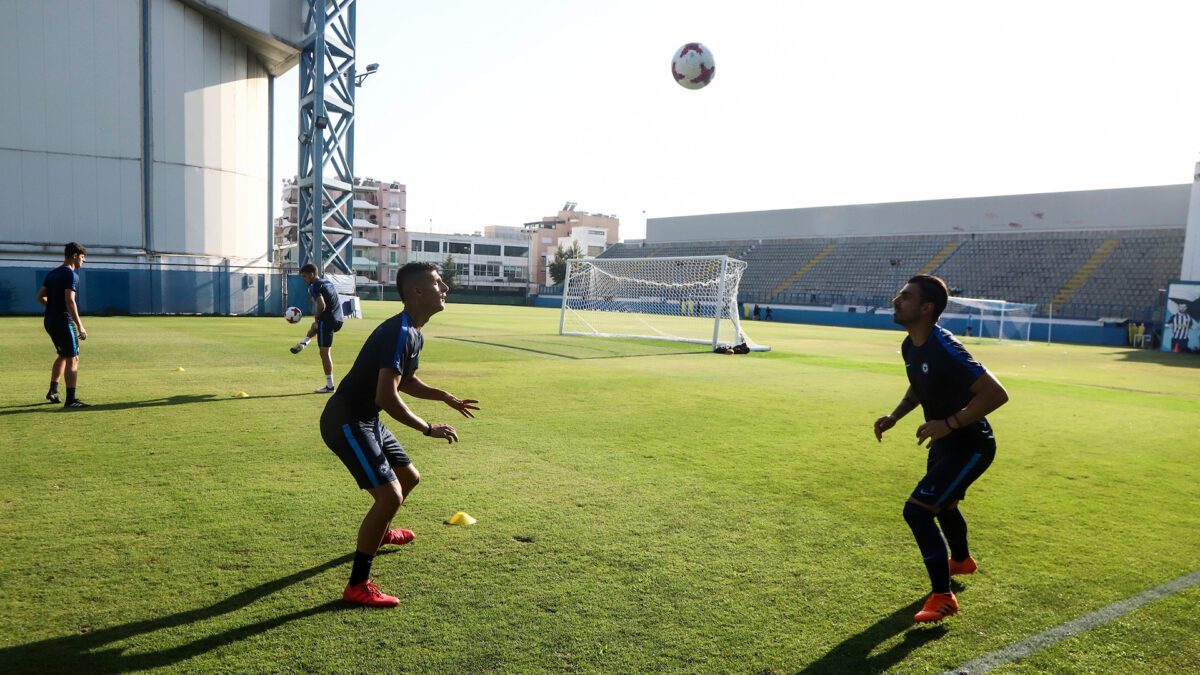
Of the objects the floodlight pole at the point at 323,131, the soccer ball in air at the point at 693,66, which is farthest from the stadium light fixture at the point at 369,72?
the soccer ball in air at the point at 693,66

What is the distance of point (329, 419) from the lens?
3953 mm

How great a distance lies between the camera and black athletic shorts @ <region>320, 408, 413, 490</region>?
386 cm

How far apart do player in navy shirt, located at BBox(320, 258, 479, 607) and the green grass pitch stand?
0.28 meters

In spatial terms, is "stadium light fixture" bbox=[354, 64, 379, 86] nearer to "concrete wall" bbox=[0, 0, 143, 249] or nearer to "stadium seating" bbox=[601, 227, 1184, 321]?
"concrete wall" bbox=[0, 0, 143, 249]

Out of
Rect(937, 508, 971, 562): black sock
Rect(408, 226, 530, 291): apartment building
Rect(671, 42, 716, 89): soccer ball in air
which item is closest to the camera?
Rect(937, 508, 971, 562): black sock

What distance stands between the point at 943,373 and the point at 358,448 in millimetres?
3123

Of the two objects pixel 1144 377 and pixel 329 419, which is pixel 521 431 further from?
pixel 1144 377

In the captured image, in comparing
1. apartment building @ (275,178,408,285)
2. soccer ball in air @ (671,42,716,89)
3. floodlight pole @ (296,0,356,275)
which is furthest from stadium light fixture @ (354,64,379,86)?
apartment building @ (275,178,408,285)

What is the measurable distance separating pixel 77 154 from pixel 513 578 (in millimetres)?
36017

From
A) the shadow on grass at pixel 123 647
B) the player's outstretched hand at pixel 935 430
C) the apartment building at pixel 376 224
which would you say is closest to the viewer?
the shadow on grass at pixel 123 647

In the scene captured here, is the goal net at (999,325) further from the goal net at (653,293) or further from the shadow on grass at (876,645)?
the shadow on grass at (876,645)

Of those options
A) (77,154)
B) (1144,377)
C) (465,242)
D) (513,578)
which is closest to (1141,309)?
(1144,377)

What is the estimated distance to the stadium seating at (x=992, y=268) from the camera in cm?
4262

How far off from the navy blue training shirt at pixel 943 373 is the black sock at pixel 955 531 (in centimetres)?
60
